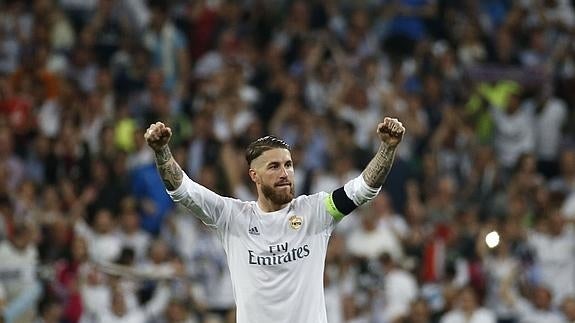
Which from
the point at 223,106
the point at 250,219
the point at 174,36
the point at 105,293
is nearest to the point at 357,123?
the point at 223,106

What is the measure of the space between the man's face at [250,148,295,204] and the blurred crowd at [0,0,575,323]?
617 centimetres

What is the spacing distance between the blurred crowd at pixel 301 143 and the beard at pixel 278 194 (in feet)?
20.2

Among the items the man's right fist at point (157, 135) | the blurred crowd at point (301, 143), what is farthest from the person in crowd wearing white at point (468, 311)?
the man's right fist at point (157, 135)

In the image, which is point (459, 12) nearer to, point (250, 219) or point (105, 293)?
point (105, 293)

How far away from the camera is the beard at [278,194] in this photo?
916cm

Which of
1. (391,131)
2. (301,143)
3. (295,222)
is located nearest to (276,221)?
(295,222)

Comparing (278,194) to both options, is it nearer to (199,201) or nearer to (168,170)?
(199,201)

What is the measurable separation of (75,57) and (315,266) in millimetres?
10222

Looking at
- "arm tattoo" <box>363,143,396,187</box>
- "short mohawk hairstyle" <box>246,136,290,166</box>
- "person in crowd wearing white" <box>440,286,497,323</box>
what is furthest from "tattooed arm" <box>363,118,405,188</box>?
"person in crowd wearing white" <box>440,286,497,323</box>

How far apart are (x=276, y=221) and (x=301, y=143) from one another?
27.9 feet

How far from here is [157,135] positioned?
888 cm

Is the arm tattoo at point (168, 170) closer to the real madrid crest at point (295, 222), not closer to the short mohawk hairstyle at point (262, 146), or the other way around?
the short mohawk hairstyle at point (262, 146)

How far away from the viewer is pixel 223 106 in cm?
1803

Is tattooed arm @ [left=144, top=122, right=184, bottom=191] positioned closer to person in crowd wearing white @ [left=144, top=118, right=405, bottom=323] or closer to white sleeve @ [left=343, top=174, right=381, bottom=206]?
person in crowd wearing white @ [left=144, top=118, right=405, bottom=323]
